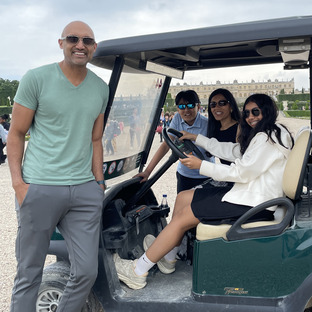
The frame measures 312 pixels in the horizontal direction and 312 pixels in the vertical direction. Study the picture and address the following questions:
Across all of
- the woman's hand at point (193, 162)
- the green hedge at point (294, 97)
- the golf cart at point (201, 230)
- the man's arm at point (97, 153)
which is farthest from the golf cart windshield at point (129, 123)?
the green hedge at point (294, 97)

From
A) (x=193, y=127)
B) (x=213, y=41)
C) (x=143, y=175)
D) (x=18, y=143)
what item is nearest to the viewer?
(x=213, y=41)

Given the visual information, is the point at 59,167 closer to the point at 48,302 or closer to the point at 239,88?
the point at 48,302

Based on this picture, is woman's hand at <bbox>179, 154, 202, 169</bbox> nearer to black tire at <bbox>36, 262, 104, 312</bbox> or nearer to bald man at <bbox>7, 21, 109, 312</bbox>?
bald man at <bbox>7, 21, 109, 312</bbox>

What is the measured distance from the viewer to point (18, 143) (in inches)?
82.5

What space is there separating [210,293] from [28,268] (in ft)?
3.10

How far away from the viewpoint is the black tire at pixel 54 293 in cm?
241

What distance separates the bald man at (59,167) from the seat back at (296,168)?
0.99 m

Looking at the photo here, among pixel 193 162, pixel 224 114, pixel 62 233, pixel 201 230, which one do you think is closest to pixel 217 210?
pixel 201 230

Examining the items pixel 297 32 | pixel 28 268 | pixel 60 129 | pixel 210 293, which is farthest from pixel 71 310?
pixel 297 32

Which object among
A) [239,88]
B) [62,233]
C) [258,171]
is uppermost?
[239,88]

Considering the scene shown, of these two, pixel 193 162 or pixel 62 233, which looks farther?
Result: pixel 193 162

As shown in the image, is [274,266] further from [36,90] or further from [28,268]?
[36,90]

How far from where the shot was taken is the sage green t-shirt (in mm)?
2041

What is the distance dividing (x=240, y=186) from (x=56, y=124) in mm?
1050
